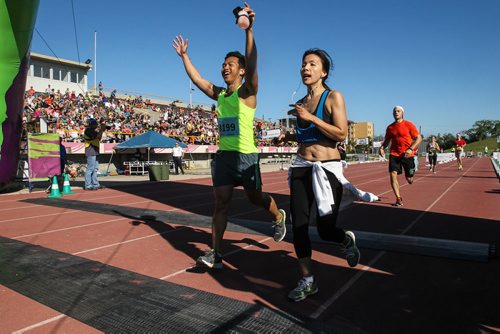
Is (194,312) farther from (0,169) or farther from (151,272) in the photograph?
(0,169)

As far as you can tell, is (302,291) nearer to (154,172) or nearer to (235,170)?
(235,170)

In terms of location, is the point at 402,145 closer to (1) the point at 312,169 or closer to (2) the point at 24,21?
(1) the point at 312,169

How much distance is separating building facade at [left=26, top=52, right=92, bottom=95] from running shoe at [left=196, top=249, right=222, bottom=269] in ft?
113

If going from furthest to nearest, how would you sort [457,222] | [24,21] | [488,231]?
[24,21]
[457,222]
[488,231]

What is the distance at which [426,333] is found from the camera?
2.25m

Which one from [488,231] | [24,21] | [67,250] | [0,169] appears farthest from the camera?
[0,169]

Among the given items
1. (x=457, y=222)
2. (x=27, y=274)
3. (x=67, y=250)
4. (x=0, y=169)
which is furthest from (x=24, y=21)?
(x=457, y=222)

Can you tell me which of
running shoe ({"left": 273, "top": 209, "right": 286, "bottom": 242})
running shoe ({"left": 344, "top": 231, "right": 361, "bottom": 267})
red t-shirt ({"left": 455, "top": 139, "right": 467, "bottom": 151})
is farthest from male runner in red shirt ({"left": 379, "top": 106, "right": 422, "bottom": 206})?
red t-shirt ({"left": 455, "top": 139, "right": 467, "bottom": 151})

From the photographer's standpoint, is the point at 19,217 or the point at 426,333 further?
the point at 19,217

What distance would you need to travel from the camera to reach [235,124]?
3.53 meters

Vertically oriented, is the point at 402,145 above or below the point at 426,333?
above

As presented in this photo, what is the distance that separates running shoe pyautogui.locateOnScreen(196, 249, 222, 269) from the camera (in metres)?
3.46

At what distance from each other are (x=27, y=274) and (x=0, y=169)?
8.21 meters

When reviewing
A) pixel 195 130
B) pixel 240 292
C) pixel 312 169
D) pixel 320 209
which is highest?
pixel 195 130
